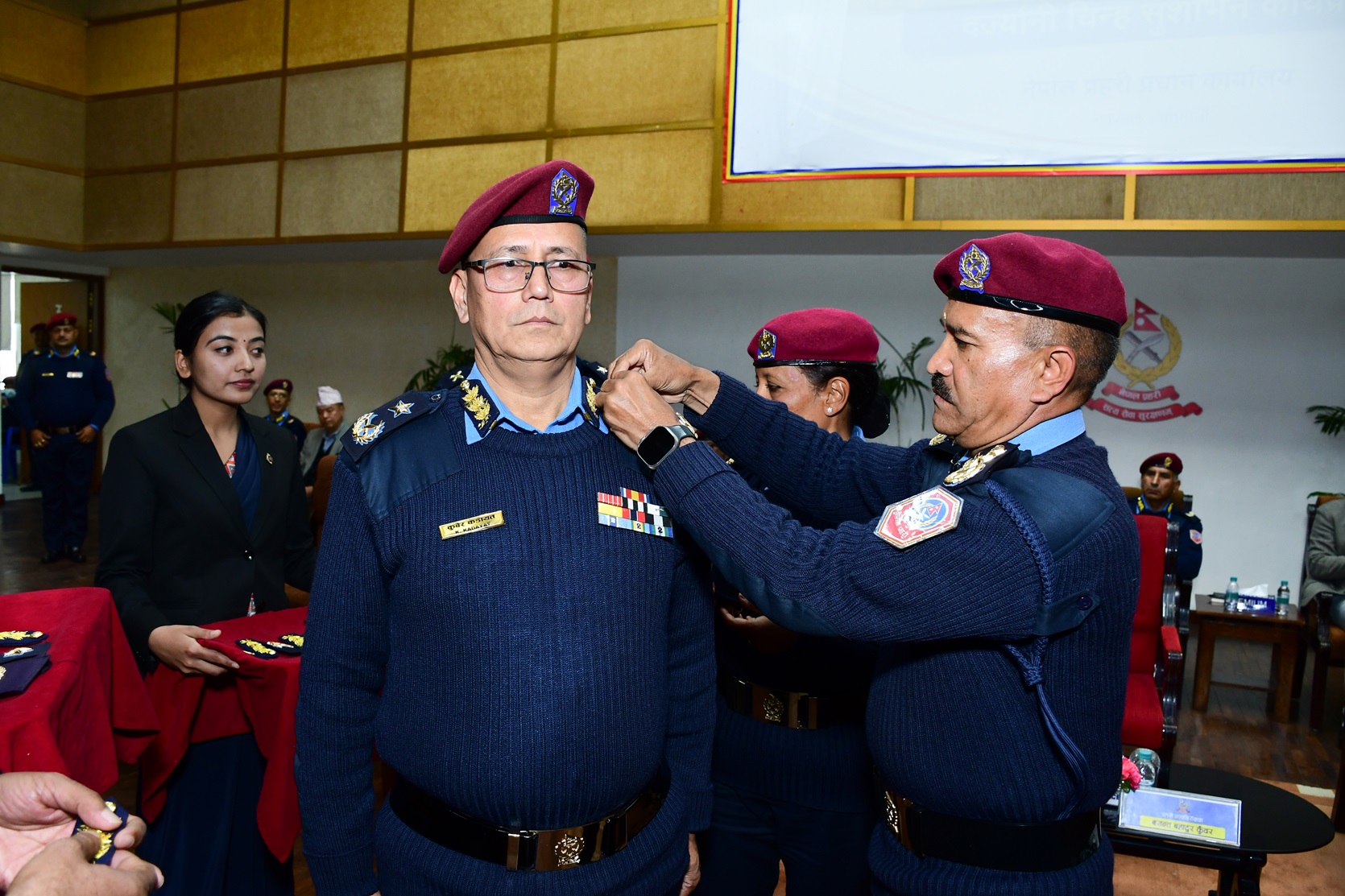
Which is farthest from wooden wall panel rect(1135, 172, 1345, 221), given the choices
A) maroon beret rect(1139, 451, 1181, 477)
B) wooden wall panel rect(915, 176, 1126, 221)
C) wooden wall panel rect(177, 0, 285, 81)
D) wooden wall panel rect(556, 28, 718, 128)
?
wooden wall panel rect(177, 0, 285, 81)

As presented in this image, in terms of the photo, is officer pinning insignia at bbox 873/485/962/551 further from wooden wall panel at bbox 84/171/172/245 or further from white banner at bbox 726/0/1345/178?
wooden wall panel at bbox 84/171/172/245

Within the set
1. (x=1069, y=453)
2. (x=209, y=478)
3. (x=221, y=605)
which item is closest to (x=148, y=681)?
(x=221, y=605)

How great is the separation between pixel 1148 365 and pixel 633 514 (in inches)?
218

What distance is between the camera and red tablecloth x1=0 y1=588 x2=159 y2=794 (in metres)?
1.35

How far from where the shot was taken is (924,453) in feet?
5.20

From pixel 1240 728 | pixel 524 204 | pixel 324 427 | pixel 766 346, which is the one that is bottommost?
pixel 1240 728

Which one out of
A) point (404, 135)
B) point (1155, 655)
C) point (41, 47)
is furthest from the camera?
point (41, 47)

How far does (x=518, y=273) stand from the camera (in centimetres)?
131

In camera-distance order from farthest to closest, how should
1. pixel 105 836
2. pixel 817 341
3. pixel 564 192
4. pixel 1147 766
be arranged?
pixel 1147 766 → pixel 817 341 → pixel 564 192 → pixel 105 836

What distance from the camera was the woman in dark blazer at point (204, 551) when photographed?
1986mm

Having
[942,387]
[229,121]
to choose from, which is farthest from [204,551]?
[229,121]

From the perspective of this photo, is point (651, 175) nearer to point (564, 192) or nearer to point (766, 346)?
point (766, 346)

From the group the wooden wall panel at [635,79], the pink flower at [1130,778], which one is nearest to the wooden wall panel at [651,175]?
the wooden wall panel at [635,79]

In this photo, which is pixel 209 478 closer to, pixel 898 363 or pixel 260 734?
pixel 260 734
